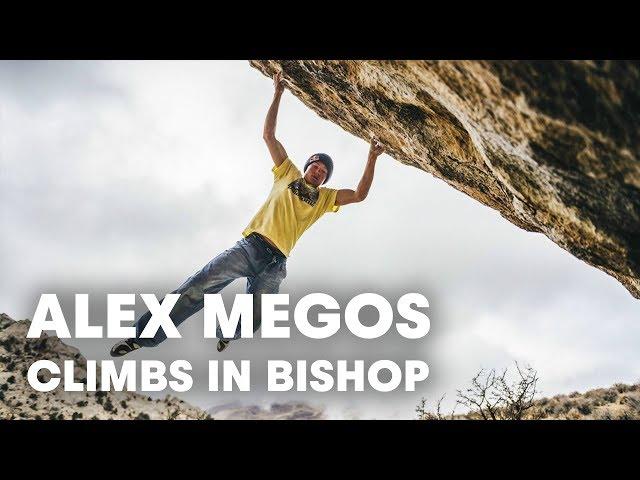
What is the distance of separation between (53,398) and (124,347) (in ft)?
25.0

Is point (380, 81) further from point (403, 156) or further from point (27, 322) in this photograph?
point (27, 322)

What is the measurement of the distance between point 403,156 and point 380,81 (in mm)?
2061

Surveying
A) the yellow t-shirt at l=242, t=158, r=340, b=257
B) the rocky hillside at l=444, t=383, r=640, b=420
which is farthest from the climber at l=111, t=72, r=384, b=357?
the rocky hillside at l=444, t=383, r=640, b=420

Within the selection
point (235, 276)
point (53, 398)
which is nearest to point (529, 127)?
point (235, 276)

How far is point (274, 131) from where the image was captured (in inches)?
221

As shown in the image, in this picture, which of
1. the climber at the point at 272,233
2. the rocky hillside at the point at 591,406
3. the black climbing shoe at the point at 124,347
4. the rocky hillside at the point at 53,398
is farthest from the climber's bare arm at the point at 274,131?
the rocky hillside at the point at 591,406

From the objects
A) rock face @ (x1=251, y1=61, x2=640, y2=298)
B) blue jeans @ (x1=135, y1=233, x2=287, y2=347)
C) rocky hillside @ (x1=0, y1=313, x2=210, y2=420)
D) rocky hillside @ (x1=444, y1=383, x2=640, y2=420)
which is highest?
rock face @ (x1=251, y1=61, x2=640, y2=298)

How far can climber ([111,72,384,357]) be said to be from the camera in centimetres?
531

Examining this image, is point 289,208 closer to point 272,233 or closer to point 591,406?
point 272,233

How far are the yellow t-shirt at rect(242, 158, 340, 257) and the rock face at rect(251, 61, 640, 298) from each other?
4.50 feet

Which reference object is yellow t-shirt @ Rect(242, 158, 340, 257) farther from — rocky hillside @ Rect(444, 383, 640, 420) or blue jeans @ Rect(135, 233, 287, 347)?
rocky hillside @ Rect(444, 383, 640, 420)

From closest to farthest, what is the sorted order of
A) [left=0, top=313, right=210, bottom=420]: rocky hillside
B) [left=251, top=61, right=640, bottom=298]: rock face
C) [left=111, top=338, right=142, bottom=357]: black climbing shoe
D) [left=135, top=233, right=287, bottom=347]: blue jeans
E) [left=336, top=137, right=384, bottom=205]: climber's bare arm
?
1. [left=251, top=61, right=640, bottom=298]: rock face
2. [left=111, top=338, right=142, bottom=357]: black climbing shoe
3. [left=135, top=233, right=287, bottom=347]: blue jeans
4. [left=336, top=137, right=384, bottom=205]: climber's bare arm
5. [left=0, top=313, right=210, bottom=420]: rocky hillside

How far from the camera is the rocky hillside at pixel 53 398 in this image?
10.2 m

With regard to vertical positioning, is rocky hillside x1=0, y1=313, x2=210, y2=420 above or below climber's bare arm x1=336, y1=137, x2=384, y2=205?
below
